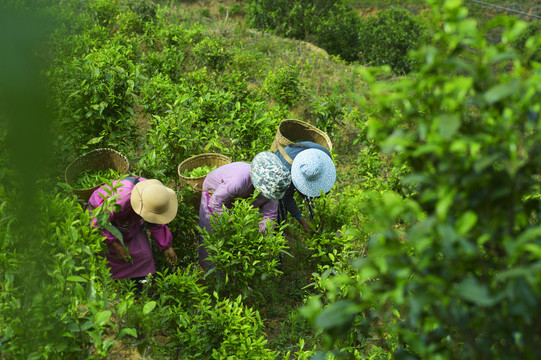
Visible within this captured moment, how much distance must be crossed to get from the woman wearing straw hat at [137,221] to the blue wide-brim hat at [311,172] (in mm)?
865

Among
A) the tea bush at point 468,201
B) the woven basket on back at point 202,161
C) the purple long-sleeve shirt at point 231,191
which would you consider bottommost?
the woven basket on back at point 202,161

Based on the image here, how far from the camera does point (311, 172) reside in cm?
324

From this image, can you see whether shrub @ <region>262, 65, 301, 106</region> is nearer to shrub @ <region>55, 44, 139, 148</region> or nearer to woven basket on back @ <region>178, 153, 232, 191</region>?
woven basket on back @ <region>178, 153, 232, 191</region>

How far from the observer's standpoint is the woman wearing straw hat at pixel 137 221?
2.93 meters

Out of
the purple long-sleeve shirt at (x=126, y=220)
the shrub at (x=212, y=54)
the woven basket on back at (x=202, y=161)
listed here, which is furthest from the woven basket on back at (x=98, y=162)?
the shrub at (x=212, y=54)

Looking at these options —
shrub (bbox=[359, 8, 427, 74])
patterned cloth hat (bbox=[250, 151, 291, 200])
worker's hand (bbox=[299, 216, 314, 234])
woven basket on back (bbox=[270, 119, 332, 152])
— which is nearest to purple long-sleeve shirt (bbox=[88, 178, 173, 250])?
patterned cloth hat (bbox=[250, 151, 291, 200])

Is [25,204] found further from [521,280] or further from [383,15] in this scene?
[383,15]

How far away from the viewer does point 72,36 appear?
452cm

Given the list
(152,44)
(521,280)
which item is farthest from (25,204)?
(152,44)

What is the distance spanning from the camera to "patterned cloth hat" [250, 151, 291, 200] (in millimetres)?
3092

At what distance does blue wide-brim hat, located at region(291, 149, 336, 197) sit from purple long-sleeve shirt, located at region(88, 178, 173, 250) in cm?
100

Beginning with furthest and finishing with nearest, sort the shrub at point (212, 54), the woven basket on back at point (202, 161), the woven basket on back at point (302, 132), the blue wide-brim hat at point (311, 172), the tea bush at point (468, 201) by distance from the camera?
the shrub at point (212, 54) < the woven basket on back at point (302, 132) < the woven basket on back at point (202, 161) < the blue wide-brim hat at point (311, 172) < the tea bush at point (468, 201)

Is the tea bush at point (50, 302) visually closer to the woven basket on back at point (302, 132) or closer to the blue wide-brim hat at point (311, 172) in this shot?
the blue wide-brim hat at point (311, 172)

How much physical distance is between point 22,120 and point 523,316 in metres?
0.96
